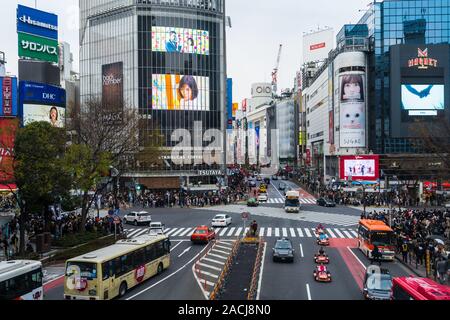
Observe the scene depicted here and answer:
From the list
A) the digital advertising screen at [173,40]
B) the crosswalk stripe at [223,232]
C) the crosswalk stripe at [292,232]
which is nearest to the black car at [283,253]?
the crosswalk stripe at [292,232]

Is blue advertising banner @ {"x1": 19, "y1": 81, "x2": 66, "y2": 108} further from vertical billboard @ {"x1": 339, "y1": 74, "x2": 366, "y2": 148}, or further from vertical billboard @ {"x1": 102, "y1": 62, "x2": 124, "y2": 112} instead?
vertical billboard @ {"x1": 339, "y1": 74, "x2": 366, "y2": 148}

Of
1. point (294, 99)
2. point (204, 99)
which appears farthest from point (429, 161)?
point (294, 99)

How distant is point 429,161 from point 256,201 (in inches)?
1084

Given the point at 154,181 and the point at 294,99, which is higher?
the point at 294,99

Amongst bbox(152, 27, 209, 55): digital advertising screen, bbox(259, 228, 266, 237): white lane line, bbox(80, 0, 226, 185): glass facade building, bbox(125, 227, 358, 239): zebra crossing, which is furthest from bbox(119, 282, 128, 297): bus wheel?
bbox(152, 27, 209, 55): digital advertising screen

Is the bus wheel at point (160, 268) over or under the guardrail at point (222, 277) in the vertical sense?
under

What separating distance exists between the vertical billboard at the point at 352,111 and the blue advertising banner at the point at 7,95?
2041 inches

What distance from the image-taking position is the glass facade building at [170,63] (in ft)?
278

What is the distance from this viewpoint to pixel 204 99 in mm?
87625

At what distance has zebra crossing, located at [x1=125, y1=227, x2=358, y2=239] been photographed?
4018 cm

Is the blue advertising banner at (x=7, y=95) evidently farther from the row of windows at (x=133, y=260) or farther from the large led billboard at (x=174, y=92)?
the row of windows at (x=133, y=260)

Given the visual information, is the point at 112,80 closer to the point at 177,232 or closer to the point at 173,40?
the point at 173,40

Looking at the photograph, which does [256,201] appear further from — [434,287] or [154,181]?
[434,287]
